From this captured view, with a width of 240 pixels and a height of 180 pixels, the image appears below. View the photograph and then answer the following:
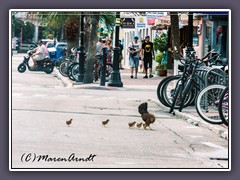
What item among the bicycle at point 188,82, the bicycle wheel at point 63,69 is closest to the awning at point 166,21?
the bicycle wheel at point 63,69

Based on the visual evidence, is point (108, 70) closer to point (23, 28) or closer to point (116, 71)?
point (116, 71)

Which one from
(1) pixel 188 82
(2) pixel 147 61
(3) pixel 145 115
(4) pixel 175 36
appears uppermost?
(4) pixel 175 36

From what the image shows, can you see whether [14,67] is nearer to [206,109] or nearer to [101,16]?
[101,16]

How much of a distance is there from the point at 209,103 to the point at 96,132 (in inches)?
65.5

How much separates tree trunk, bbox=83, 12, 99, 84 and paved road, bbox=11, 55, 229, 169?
0.15 m

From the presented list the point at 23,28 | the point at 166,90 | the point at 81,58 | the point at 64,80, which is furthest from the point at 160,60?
the point at 23,28

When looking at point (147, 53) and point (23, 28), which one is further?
point (147, 53)

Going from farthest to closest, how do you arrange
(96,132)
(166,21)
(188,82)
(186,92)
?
(188,82) → (186,92) → (96,132) → (166,21)

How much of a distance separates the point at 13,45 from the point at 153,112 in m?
1.52

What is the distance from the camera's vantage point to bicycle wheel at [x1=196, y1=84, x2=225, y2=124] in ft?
59.0

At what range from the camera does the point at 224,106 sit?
57.0ft

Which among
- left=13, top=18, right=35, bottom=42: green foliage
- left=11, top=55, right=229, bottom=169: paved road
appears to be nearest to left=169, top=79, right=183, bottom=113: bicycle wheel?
left=11, top=55, right=229, bottom=169: paved road

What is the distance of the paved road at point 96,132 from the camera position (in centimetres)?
1661

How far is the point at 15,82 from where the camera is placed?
1673 cm
